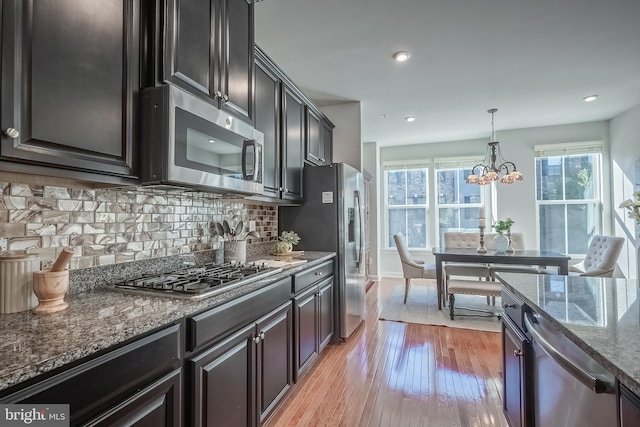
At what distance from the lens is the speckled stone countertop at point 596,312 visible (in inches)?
29.7

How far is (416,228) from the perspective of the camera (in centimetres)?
638

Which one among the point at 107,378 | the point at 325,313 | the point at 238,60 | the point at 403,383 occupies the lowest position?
the point at 403,383

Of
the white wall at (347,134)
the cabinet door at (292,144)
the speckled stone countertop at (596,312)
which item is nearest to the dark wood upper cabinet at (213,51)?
the cabinet door at (292,144)

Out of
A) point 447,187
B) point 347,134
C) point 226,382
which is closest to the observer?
point 226,382

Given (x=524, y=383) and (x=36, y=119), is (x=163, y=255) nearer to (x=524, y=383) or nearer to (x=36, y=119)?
(x=36, y=119)

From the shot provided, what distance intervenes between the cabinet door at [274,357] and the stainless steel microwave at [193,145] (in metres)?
0.78

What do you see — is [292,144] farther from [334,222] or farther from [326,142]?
[326,142]

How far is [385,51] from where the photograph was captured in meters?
2.79

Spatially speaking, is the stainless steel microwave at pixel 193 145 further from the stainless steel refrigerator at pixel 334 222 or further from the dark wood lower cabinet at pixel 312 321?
the stainless steel refrigerator at pixel 334 222

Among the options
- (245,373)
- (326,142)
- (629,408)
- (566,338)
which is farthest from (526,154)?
(245,373)

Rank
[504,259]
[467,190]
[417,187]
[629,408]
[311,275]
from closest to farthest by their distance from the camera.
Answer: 1. [629,408]
2. [311,275]
3. [504,259]
4. [467,190]
5. [417,187]

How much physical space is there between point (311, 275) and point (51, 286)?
62.8 inches

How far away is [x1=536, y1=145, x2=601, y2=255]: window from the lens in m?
5.12

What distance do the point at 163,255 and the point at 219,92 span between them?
0.99 m
